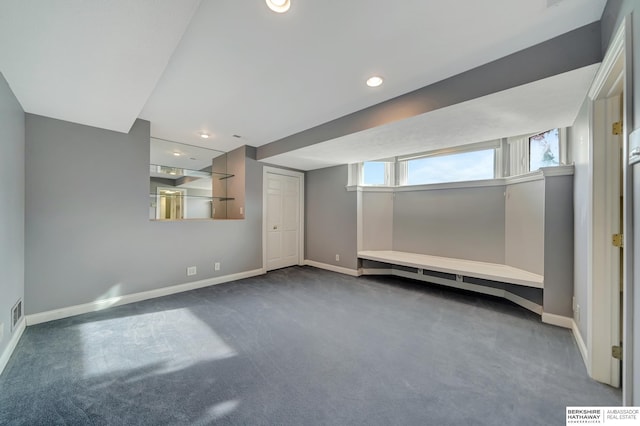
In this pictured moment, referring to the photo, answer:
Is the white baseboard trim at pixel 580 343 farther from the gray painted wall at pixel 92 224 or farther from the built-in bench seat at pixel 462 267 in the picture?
the gray painted wall at pixel 92 224

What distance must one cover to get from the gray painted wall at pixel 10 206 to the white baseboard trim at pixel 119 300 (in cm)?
33

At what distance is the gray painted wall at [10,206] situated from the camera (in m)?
1.80

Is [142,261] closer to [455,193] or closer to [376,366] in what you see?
[376,366]

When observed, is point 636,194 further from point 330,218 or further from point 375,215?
point 330,218

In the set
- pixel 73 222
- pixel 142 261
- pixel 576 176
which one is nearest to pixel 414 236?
pixel 576 176

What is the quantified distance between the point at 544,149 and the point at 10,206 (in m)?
5.64

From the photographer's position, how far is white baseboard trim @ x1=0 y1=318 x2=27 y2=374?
172cm

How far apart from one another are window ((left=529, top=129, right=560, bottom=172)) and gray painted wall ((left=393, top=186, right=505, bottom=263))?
50 cm

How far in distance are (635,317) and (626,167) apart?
678 mm

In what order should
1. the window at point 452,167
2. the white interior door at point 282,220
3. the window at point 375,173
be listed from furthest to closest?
the white interior door at point 282,220, the window at point 375,173, the window at point 452,167

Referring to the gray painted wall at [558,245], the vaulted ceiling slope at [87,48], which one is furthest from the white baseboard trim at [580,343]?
the vaulted ceiling slope at [87,48]

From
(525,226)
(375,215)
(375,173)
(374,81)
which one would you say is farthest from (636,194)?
(375,173)

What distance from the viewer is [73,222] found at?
2.64 metres

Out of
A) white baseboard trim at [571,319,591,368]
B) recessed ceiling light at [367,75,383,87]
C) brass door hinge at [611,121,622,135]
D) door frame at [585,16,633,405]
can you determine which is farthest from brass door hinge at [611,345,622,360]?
recessed ceiling light at [367,75,383,87]
